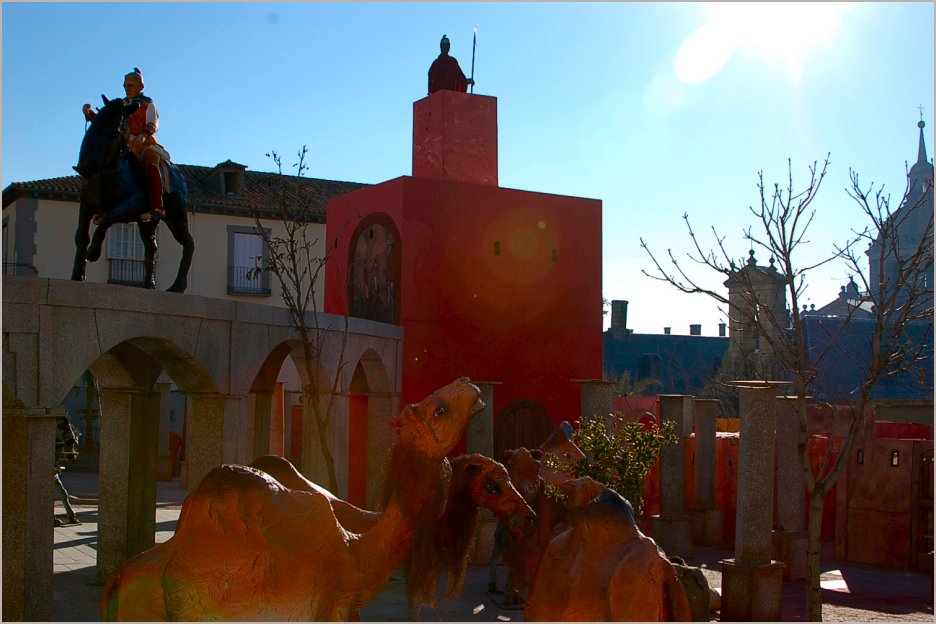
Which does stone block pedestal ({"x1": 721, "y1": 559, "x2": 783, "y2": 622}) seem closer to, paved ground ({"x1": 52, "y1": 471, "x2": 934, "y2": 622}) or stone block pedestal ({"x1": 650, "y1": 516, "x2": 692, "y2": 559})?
paved ground ({"x1": 52, "y1": 471, "x2": 934, "y2": 622})

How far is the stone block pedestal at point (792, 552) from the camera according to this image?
652 inches

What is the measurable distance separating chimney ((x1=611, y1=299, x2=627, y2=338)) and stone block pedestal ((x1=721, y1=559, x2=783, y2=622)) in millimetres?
42355

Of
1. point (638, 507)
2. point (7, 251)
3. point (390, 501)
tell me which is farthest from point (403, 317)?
point (7, 251)

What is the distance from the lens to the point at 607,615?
4.80m

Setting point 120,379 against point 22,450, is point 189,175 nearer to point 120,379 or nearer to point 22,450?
point 120,379

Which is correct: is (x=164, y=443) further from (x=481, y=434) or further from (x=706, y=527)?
(x=481, y=434)

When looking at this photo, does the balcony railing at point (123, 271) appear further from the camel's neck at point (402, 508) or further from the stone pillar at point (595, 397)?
the camel's neck at point (402, 508)

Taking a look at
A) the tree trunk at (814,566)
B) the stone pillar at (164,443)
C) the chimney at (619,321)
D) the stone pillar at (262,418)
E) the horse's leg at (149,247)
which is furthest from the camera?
the chimney at (619,321)

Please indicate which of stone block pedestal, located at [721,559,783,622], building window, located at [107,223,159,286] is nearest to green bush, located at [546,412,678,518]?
stone block pedestal, located at [721,559,783,622]

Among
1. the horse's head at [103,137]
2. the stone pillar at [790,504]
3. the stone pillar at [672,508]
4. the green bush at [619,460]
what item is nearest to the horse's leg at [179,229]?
the horse's head at [103,137]

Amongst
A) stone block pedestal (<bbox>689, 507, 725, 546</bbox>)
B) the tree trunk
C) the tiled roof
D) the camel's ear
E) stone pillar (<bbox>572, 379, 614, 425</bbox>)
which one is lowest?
stone block pedestal (<bbox>689, 507, 725, 546</bbox>)

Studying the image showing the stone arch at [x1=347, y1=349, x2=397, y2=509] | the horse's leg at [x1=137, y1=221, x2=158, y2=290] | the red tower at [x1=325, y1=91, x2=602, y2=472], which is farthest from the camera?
the red tower at [x1=325, y1=91, x2=602, y2=472]

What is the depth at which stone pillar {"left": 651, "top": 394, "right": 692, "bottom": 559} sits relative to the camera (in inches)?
739

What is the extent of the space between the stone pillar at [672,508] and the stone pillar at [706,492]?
3.25 ft
